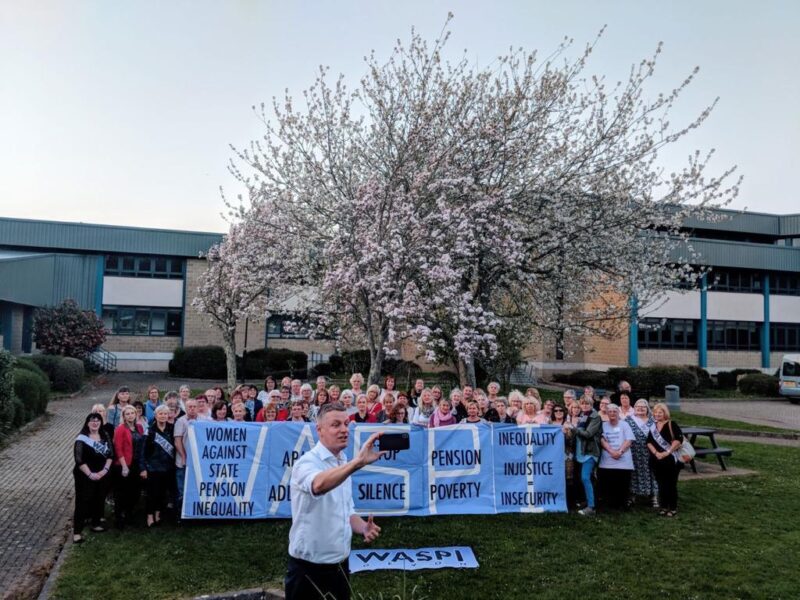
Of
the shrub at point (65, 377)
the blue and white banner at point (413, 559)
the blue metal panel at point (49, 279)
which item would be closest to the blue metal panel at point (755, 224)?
the blue metal panel at point (49, 279)

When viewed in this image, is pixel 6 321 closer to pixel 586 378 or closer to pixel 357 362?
pixel 357 362

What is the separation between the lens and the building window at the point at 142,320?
124 ft

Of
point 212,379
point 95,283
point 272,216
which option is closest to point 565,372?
point 212,379

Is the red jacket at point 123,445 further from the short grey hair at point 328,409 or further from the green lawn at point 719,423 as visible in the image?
the green lawn at point 719,423

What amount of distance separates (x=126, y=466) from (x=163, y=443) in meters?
0.52

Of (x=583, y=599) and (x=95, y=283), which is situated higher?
(x=95, y=283)

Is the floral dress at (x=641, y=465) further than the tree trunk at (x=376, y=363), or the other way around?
the tree trunk at (x=376, y=363)

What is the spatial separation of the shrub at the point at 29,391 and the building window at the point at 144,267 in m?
20.2

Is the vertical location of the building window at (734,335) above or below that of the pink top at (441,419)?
above

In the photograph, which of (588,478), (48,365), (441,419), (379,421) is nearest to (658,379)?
(588,478)

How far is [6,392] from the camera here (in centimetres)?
1585

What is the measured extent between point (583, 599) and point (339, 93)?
1278cm

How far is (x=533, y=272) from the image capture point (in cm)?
1752

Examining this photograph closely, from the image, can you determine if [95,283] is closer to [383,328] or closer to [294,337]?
[294,337]
